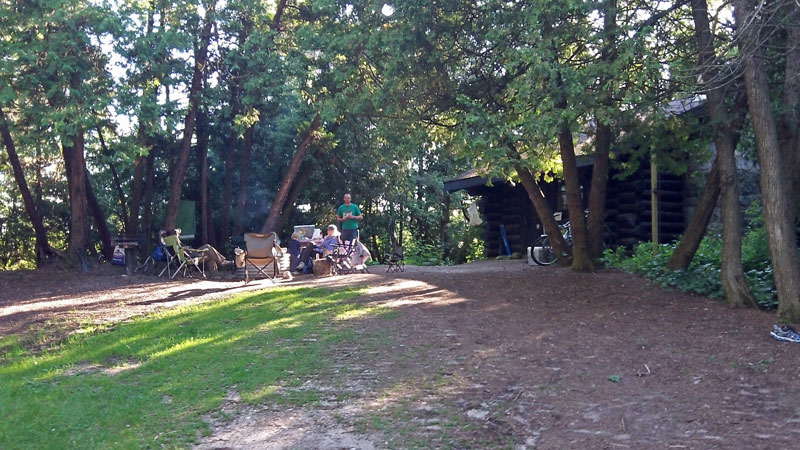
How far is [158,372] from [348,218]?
804cm

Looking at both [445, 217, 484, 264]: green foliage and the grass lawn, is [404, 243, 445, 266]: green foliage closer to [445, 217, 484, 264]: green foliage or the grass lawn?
[445, 217, 484, 264]: green foliage

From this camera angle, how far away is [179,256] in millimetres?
15914

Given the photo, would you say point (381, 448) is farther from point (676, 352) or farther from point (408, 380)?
point (676, 352)

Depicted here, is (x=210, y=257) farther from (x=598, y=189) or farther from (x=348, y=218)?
(x=598, y=189)

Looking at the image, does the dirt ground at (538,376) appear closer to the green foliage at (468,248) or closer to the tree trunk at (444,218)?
the green foliage at (468,248)

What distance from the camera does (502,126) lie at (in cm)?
1034

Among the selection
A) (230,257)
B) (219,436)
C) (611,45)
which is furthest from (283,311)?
(230,257)

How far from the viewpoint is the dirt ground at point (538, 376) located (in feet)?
17.9

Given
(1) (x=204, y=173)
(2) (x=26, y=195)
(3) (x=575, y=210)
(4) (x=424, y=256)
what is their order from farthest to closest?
(4) (x=424, y=256), (1) (x=204, y=173), (2) (x=26, y=195), (3) (x=575, y=210)

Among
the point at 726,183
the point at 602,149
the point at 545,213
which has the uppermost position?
the point at 602,149

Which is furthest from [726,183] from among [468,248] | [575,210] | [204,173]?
[204,173]

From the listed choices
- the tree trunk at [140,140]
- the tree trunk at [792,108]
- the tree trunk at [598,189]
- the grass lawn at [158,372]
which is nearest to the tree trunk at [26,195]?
the tree trunk at [140,140]

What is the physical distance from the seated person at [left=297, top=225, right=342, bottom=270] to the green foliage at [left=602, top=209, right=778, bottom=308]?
215 inches

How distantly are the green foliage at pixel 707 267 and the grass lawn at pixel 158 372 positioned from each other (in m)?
4.73
